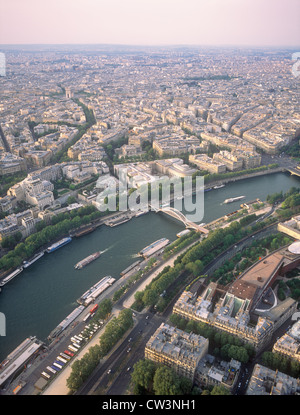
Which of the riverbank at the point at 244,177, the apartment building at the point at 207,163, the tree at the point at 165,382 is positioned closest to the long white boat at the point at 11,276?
the tree at the point at 165,382

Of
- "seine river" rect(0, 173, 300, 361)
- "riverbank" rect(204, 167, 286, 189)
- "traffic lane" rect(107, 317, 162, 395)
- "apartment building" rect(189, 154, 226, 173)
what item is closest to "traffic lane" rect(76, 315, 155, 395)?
"traffic lane" rect(107, 317, 162, 395)

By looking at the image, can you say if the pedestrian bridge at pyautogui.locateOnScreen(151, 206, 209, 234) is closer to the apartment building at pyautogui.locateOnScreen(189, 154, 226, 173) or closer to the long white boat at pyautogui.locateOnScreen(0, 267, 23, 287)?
the apartment building at pyautogui.locateOnScreen(189, 154, 226, 173)

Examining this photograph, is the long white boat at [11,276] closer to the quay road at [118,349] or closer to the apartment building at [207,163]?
the quay road at [118,349]

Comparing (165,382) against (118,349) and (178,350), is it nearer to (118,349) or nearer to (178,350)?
(178,350)

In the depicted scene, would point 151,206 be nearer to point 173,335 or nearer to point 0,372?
point 173,335

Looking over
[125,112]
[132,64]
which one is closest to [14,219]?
[125,112]

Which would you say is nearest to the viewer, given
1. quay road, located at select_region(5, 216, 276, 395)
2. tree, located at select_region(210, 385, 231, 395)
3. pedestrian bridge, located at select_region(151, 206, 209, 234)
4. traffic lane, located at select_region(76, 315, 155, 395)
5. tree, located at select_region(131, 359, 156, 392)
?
tree, located at select_region(210, 385, 231, 395)
